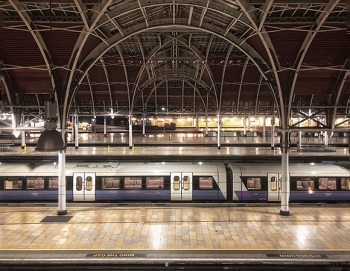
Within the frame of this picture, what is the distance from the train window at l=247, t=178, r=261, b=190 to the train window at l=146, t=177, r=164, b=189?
522cm

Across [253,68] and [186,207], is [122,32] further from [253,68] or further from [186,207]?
[253,68]

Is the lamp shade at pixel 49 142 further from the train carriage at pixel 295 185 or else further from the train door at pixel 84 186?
the train carriage at pixel 295 185

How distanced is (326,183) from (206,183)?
727 centimetres

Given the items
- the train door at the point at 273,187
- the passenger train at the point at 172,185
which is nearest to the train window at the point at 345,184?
the passenger train at the point at 172,185

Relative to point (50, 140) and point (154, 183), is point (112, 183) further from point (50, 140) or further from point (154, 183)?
point (50, 140)

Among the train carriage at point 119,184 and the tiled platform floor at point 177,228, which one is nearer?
the tiled platform floor at point 177,228

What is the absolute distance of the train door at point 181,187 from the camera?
2133 centimetres

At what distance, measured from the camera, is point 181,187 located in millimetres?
21328

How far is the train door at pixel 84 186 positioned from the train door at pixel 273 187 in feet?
34.5

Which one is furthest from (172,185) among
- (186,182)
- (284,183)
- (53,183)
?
(53,183)

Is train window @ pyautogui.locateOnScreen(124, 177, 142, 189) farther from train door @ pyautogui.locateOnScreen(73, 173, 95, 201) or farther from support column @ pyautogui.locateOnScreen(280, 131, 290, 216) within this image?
support column @ pyautogui.locateOnScreen(280, 131, 290, 216)

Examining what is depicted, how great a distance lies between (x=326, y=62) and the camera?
1873 cm

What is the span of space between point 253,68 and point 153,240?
85.9ft

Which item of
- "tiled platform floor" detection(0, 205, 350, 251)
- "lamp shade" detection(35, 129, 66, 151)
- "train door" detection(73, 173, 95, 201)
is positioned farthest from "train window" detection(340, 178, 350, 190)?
"lamp shade" detection(35, 129, 66, 151)
